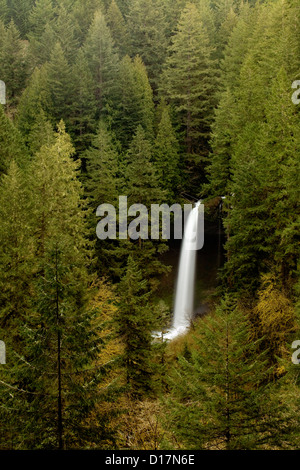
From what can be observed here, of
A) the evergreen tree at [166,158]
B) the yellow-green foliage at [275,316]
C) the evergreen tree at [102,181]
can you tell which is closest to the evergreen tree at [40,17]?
the evergreen tree at [166,158]

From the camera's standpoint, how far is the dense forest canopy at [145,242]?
10.5 metres

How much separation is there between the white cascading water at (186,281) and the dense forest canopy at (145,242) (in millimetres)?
1395

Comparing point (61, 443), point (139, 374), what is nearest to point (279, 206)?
point (139, 374)

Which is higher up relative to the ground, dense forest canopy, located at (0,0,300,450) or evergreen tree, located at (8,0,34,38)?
evergreen tree, located at (8,0,34,38)

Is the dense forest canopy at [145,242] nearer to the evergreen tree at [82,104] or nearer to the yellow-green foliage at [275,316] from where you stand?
the yellow-green foliage at [275,316]

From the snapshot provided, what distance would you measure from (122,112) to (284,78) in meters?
21.2

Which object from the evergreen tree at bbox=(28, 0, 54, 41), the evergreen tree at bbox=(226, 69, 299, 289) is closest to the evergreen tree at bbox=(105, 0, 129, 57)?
the evergreen tree at bbox=(28, 0, 54, 41)

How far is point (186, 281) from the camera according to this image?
1385 inches

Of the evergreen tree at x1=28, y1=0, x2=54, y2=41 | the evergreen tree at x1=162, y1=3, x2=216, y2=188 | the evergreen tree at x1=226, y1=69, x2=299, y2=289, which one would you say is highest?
the evergreen tree at x1=28, y1=0, x2=54, y2=41

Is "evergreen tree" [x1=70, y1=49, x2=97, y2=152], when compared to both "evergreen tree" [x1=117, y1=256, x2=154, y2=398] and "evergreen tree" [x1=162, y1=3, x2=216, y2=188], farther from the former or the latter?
"evergreen tree" [x1=117, y1=256, x2=154, y2=398]

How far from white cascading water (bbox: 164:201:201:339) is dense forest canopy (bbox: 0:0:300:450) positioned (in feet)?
4.58

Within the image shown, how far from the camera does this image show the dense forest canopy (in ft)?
34.3

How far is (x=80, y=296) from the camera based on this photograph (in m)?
20.0

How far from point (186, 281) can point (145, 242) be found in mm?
5972
